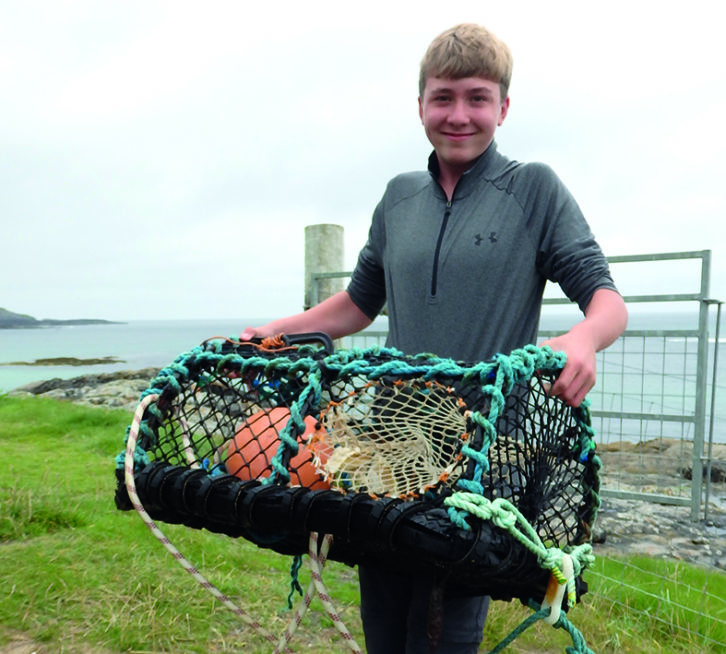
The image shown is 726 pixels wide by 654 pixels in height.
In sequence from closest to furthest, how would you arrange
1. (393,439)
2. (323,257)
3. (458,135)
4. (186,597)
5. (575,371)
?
1. (575,371)
2. (393,439)
3. (458,135)
4. (186,597)
5. (323,257)

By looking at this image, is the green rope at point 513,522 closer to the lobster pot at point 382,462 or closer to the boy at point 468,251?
the lobster pot at point 382,462

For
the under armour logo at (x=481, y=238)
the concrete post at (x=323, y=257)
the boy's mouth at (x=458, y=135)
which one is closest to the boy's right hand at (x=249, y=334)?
the under armour logo at (x=481, y=238)

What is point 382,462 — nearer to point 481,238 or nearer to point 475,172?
point 481,238

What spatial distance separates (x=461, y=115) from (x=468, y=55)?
14cm

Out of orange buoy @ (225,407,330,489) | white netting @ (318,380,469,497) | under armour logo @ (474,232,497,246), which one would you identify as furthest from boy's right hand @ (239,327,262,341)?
under armour logo @ (474,232,497,246)

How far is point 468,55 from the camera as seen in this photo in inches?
63.8

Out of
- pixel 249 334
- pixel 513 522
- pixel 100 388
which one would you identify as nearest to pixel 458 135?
pixel 249 334

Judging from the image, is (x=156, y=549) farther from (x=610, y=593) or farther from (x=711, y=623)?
(x=711, y=623)

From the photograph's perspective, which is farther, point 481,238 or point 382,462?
point 481,238

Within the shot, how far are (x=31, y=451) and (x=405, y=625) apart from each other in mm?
4901

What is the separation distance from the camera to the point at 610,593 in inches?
127

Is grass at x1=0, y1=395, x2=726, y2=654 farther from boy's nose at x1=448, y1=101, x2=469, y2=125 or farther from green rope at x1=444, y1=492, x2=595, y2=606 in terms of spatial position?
boy's nose at x1=448, y1=101, x2=469, y2=125

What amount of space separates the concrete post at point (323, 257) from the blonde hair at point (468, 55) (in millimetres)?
2980

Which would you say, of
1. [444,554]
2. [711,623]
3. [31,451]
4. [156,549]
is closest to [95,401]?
[31,451]
